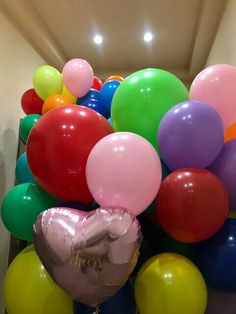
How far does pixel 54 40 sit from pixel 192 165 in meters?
2.38

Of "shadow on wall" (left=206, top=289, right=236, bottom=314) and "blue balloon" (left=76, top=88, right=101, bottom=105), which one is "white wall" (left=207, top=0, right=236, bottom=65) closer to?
"blue balloon" (left=76, top=88, right=101, bottom=105)

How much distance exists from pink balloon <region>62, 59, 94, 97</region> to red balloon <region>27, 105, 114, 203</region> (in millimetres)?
914

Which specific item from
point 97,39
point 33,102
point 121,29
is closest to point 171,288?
point 33,102

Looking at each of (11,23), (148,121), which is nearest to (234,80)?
(148,121)

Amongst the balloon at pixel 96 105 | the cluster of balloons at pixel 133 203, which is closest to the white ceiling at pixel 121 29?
the balloon at pixel 96 105

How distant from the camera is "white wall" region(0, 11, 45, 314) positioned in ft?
7.03

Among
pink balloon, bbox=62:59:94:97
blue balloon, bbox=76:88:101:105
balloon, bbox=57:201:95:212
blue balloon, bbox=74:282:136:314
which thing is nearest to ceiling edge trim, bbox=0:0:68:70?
pink balloon, bbox=62:59:94:97

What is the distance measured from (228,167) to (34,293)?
715 millimetres

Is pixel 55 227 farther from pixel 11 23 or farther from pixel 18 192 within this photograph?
pixel 11 23

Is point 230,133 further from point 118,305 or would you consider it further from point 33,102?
point 33,102

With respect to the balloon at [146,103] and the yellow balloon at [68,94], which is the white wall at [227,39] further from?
the balloon at [146,103]

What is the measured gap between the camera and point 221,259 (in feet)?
2.80

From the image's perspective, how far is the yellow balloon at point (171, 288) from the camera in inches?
31.7

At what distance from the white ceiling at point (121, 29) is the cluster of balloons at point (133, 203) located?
1.62m
